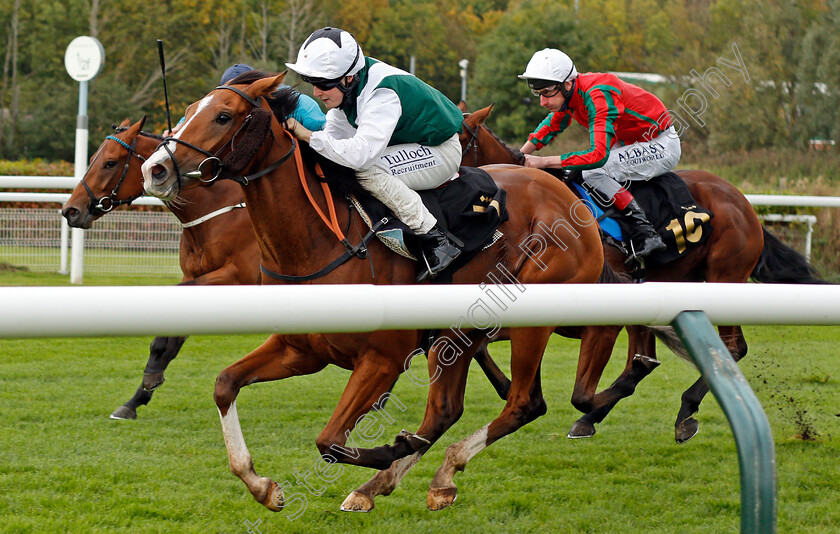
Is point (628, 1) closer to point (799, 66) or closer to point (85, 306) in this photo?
point (799, 66)

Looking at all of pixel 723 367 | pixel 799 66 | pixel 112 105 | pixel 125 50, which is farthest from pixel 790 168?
pixel 125 50

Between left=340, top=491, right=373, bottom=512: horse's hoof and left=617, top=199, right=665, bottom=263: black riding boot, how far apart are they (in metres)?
2.23

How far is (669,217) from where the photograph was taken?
193 inches

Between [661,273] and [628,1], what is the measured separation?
46.7 m

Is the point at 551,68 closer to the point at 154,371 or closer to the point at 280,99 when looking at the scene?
the point at 280,99

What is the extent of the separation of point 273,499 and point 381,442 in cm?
127

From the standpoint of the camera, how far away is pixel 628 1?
48.5 metres

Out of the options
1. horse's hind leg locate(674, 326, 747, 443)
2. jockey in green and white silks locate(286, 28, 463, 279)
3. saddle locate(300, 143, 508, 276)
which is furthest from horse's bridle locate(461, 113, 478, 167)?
horse's hind leg locate(674, 326, 747, 443)

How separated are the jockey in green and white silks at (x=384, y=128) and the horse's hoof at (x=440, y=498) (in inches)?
30.5

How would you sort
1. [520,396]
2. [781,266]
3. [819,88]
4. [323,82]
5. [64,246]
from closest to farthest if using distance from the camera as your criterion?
[323,82] → [520,396] → [781,266] → [64,246] → [819,88]

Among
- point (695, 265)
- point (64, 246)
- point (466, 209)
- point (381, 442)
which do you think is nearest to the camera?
point (466, 209)

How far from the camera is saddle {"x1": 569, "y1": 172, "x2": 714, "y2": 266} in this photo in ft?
15.9

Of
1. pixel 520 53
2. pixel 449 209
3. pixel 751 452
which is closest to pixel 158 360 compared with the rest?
pixel 449 209

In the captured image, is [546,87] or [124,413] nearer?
[124,413]
